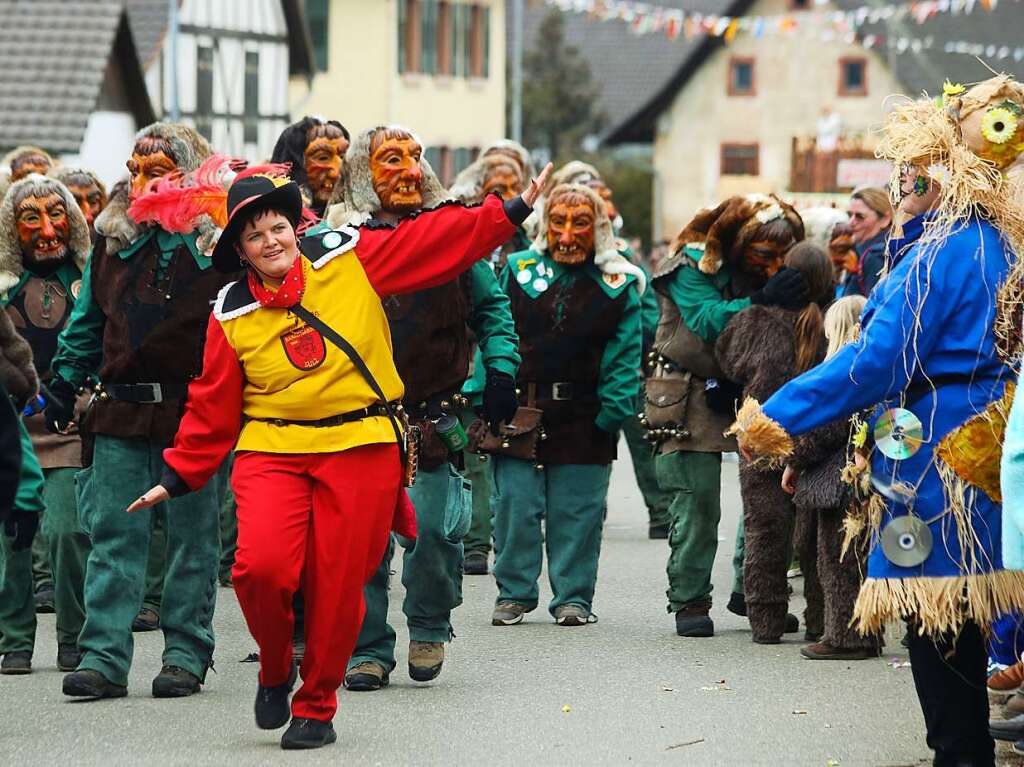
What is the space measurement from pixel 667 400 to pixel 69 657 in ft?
9.31

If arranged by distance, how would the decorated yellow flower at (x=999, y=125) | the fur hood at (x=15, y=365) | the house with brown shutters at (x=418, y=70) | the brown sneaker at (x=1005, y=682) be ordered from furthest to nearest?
the house with brown shutters at (x=418, y=70) < the fur hood at (x=15, y=365) < the brown sneaker at (x=1005, y=682) < the decorated yellow flower at (x=999, y=125)

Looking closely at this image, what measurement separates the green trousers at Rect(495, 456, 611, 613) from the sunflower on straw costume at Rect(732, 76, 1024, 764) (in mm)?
3807

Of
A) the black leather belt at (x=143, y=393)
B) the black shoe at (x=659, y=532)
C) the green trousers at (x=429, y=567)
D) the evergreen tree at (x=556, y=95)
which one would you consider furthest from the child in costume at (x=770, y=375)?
the evergreen tree at (x=556, y=95)

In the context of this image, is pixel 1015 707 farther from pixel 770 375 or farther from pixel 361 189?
pixel 361 189

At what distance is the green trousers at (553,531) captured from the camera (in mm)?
10125

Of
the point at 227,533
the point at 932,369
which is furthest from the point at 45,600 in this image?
the point at 932,369

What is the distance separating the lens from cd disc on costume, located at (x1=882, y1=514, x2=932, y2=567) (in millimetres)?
6242

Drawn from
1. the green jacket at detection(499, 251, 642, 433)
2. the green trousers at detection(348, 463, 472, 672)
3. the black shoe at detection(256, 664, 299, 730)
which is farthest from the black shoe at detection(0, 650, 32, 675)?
the green jacket at detection(499, 251, 642, 433)

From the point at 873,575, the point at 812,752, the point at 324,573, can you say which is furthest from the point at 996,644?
the point at 324,573

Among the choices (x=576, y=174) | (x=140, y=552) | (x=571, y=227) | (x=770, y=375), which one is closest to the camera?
(x=140, y=552)

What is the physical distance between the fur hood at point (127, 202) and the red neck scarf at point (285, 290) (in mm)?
1251

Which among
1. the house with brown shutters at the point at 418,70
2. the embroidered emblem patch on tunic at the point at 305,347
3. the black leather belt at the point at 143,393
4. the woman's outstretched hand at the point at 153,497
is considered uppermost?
the house with brown shutters at the point at 418,70

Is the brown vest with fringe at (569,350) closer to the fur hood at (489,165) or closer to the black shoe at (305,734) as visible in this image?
the fur hood at (489,165)

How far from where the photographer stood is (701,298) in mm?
9695
